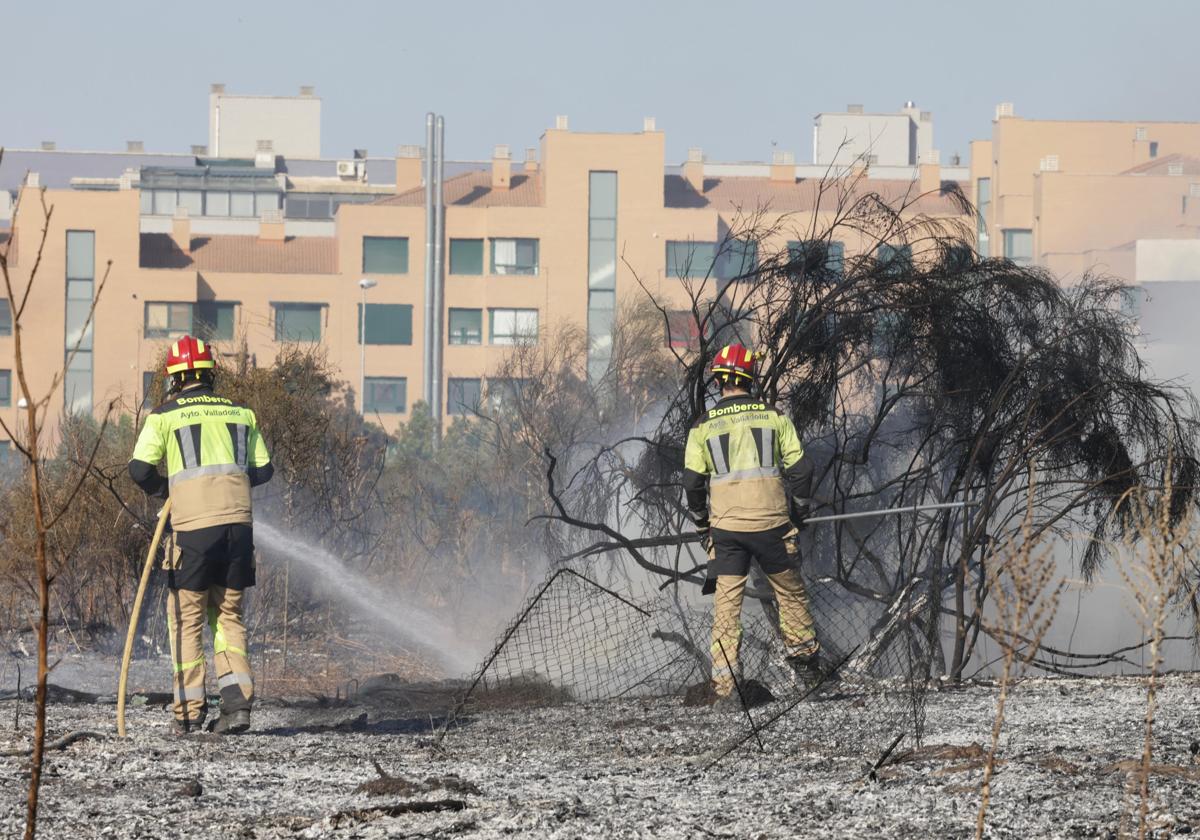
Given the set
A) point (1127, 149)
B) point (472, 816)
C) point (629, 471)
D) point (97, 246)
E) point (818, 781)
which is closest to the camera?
point (472, 816)

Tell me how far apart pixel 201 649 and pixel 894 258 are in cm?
493

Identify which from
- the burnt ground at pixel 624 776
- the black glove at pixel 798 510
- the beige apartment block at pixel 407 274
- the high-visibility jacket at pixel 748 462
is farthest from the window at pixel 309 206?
the burnt ground at pixel 624 776

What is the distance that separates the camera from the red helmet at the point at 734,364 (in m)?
8.96

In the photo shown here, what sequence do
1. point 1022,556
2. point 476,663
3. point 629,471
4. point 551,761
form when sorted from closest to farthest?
point 1022,556, point 551,761, point 629,471, point 476,663

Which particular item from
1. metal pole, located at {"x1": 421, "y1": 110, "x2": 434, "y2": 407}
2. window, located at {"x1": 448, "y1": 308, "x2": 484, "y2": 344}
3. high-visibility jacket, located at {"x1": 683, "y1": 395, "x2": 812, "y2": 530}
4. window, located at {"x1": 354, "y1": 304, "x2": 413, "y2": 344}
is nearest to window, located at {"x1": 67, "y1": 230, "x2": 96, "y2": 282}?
window, located at {"x1": 354, "y1": 304, "x2": 413, "y2": 344}

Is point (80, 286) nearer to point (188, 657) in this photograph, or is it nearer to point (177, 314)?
point (177, 314)

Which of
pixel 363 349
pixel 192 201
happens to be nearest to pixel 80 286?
pixel 363 349

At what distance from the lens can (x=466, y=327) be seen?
69.0 metres

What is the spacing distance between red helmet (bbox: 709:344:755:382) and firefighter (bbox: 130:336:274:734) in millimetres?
2593

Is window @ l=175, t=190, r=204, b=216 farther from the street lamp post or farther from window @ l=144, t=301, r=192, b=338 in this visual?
the street lamp post

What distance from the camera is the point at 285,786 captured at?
5934 millimetres

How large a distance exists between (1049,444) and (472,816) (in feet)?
17.9

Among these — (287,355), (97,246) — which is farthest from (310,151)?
(287,355)

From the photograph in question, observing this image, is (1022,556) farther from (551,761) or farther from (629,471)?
(629,471)
